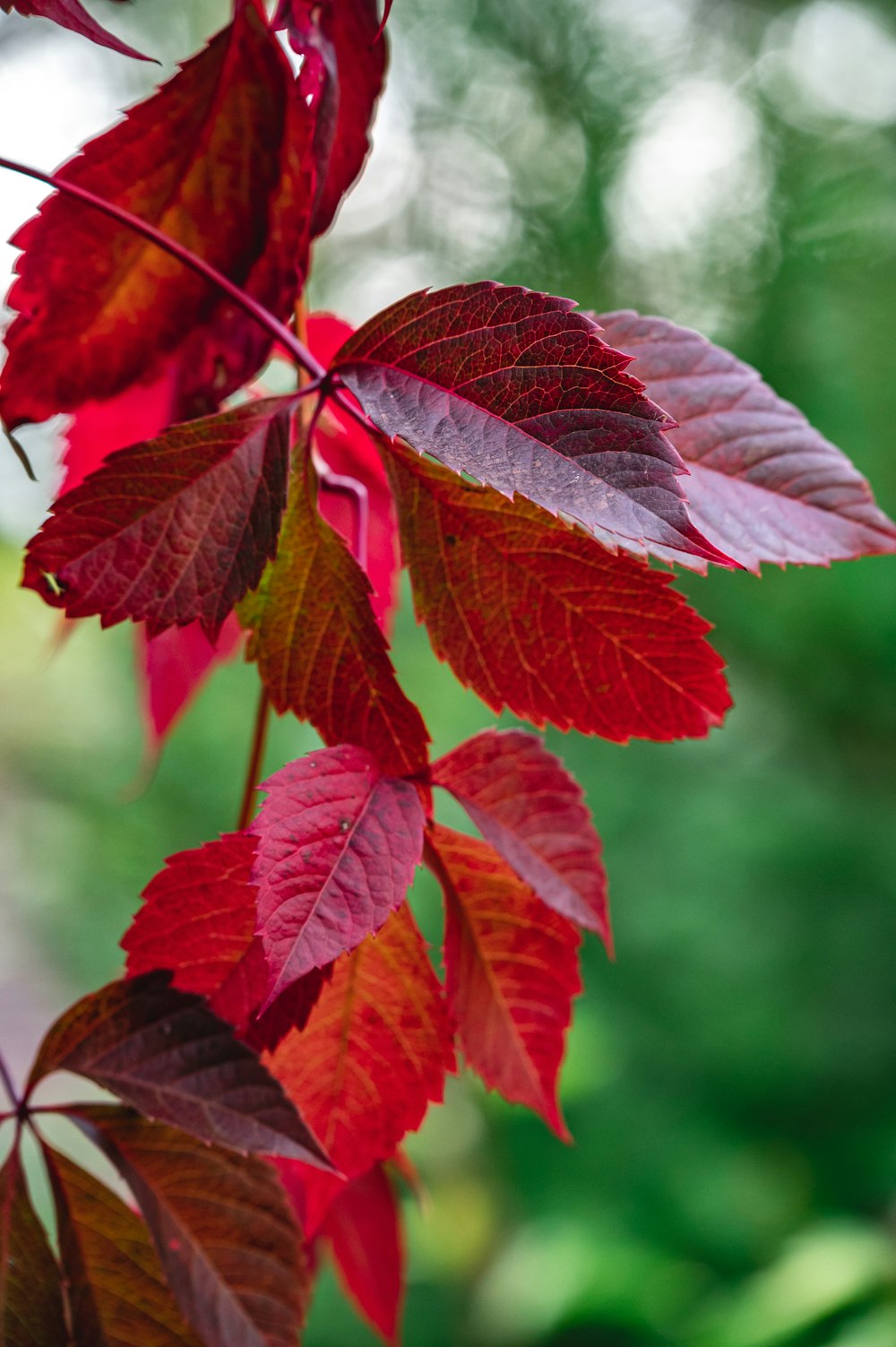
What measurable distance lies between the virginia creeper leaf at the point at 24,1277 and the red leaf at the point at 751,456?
0.82ft

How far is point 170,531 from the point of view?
0.81 feet

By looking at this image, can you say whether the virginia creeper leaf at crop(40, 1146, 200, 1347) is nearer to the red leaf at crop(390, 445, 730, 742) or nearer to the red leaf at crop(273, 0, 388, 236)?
the red leaf at crop(390, 445, 730, 742)

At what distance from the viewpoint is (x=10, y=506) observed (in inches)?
66.1

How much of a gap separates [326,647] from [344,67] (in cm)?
19

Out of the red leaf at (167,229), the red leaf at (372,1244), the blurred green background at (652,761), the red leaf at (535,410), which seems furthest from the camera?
the blurred green background at (652,761)

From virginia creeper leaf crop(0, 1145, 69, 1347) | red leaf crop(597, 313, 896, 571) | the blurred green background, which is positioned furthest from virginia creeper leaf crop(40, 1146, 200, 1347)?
the blurred green background

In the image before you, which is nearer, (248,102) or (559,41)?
(248,102)

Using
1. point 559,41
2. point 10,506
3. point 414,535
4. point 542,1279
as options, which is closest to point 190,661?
point 414,535

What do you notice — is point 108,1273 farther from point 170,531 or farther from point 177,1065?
point 170,531

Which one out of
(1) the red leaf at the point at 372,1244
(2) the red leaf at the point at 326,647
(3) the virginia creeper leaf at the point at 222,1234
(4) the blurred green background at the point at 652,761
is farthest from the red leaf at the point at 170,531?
(4) the blurred green background at the point at 652,761

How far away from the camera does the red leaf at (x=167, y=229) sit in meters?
0.30

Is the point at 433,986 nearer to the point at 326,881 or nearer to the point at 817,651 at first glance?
the point at 326,881

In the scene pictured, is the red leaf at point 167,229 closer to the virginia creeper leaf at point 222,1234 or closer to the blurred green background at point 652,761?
the virginia creeper leaf at point 222,1234

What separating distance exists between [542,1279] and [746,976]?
2.23ft
